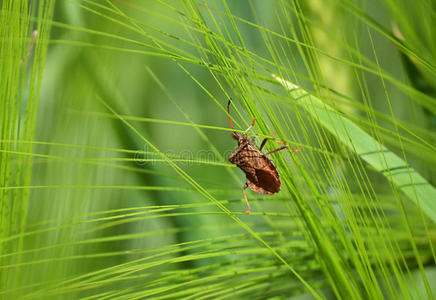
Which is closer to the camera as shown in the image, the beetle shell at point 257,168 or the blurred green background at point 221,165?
the blurred green background at point 221,165

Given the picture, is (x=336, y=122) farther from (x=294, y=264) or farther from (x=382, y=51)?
(x=382, y=51)

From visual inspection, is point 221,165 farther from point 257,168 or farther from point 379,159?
point 379,159

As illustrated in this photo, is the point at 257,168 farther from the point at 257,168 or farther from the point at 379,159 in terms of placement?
the point at 379,159

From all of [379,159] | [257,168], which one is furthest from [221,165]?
[379,159]

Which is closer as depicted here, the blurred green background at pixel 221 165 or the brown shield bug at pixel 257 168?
the blurred green background at pixel 221 165

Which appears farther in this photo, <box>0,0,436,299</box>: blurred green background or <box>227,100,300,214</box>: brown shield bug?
<box>227,100,300,214</box>: brown shield bug

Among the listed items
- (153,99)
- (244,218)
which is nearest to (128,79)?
(153,99)

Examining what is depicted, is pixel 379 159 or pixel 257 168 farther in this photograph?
pixel 257 168

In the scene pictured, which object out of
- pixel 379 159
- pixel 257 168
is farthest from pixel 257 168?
pixel 379 159
